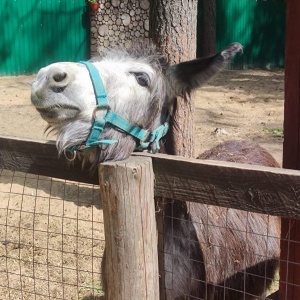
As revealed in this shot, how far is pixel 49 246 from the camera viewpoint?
554 cm

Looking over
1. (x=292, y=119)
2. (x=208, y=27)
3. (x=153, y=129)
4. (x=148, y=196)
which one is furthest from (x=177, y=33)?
(x=208, y=27)

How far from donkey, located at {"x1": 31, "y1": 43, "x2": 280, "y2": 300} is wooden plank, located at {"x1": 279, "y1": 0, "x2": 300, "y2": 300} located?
14.6 inches

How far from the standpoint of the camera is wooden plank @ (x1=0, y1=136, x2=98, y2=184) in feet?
8.75

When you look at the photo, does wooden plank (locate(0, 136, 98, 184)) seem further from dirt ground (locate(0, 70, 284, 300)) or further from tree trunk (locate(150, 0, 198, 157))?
tree trunk (locate(150, 0, 198, 157))

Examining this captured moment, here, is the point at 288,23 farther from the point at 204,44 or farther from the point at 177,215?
the point at 204,44

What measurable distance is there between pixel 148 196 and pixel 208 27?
14452 millimetres

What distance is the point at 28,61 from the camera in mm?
16188

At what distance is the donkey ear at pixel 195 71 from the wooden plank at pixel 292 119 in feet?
1.33

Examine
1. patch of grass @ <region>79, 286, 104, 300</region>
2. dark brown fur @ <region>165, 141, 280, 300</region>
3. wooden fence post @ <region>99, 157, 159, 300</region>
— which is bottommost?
patch of grass @ <region>79, 286, 104, 300</region>

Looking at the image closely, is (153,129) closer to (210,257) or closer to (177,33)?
(210,257)

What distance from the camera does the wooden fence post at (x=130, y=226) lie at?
2301 mm

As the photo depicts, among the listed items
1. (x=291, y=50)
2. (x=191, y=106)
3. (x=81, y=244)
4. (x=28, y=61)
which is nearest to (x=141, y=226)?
(x=291, y=50)

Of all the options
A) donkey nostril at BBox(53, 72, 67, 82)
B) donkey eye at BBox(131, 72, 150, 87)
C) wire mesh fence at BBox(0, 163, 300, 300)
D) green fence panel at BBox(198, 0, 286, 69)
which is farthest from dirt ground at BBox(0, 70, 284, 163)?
donkey nostril at BBox(53, 72, 67, 82)

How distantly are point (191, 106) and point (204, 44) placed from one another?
494 inches
